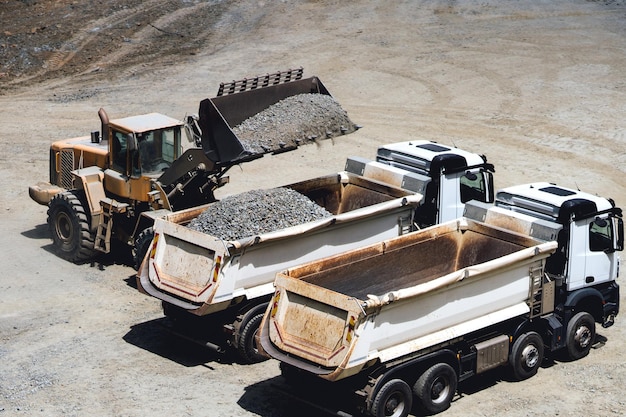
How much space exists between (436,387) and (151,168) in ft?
25.9

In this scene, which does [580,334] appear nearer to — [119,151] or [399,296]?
[399,296]

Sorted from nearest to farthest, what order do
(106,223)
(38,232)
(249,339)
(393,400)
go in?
1. (393,400)
2. (249,339)
3. (106,223)
4. (38,232)

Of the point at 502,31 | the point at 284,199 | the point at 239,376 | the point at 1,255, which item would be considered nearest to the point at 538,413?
the point at 239,376

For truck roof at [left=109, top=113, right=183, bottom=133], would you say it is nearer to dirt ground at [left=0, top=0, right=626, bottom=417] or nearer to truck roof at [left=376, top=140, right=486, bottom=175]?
dirt ground at [left=0, top=0, right=626, bottom=417]

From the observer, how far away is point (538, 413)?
14406 mm

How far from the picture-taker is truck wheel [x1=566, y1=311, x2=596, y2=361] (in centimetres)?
1591

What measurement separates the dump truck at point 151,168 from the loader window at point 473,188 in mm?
2422

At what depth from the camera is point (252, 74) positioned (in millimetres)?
33469

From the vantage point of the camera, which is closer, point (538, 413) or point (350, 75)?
point (538, 413)

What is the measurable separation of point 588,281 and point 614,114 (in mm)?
14640

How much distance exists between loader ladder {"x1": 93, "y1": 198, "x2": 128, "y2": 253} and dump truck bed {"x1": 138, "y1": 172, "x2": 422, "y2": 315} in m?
3.12

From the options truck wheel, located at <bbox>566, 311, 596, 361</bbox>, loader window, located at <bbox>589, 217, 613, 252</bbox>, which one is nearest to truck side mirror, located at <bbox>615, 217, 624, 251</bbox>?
loader window, located at <bbox>589, 217, 613, 252</bbox>

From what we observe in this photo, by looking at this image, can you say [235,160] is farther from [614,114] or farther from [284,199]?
[614,114]

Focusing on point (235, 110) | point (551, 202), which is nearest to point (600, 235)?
point (551, 202)
